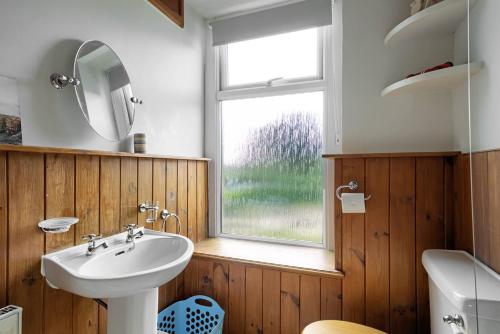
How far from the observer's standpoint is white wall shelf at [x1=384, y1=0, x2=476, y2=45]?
1.13 meters

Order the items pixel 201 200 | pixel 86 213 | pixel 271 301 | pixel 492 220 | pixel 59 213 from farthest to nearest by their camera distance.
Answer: pixel 201 200, pixel 271 301, pixel 86 213, pixel 59 213, pixel 492 220

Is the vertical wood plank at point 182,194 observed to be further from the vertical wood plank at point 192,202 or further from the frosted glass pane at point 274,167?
the frosted glass pane at point 274,167

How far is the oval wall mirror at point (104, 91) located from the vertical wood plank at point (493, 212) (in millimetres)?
1621

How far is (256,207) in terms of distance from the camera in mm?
2102

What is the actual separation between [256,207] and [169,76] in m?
1.19

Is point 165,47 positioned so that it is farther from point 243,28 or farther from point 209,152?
point 209,152

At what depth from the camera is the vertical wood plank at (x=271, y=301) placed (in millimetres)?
1544

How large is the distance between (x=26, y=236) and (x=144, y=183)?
608 mm

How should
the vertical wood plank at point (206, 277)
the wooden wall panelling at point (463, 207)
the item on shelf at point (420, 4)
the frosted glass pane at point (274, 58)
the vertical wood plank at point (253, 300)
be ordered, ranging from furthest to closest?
the frosted glass pane at point (274, 58)
the vertical wood plank at point (206, 277)
the vertical wood plank at point (253, 300)
the item on shelf at point (420, 4)
the wooden wall panelling at point (463, 207)

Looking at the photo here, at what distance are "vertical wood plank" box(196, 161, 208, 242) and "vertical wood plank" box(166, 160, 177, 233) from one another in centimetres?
27

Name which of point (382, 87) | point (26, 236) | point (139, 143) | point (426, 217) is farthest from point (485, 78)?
point (26, 236)

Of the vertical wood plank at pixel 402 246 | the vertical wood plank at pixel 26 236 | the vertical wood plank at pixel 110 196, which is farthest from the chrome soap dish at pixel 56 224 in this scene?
the vertical wood plank at pixel 402 246

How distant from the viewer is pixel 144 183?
1530 mm

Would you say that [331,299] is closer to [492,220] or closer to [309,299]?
[309,299]
